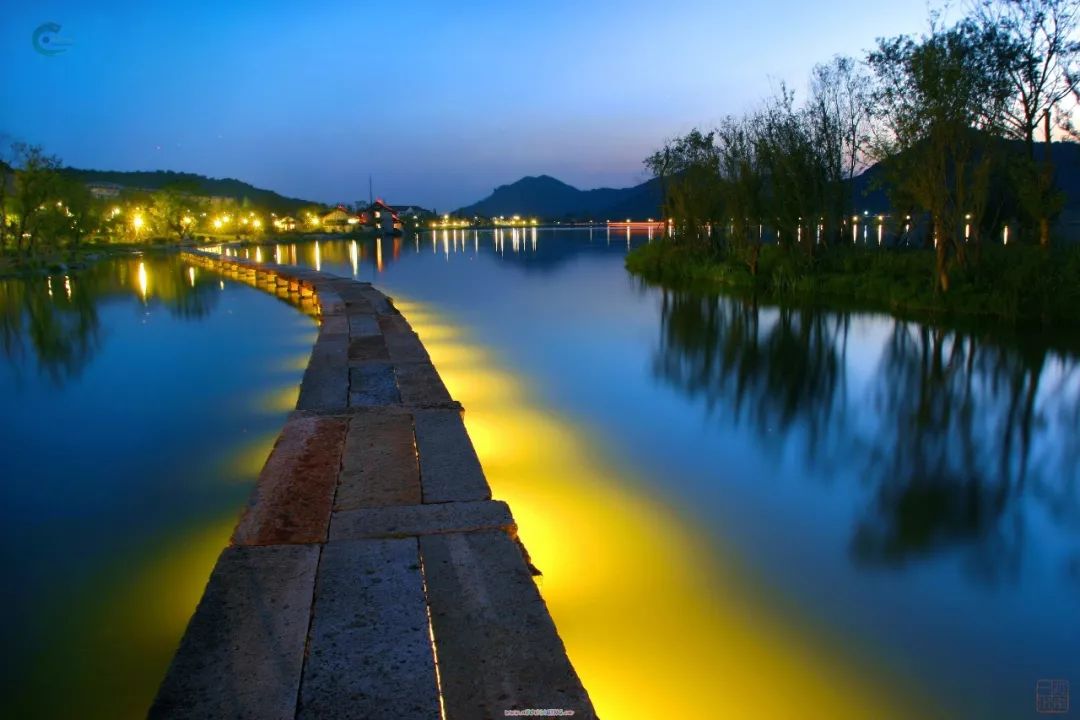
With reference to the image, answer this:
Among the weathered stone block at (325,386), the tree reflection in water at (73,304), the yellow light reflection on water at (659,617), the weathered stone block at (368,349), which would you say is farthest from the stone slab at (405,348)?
the tree reflection in water at (73,304)

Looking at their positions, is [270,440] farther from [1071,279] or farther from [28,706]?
[1071,279]

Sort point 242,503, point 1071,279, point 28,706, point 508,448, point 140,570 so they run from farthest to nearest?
point 1071,279
point 508,448
point 242,503
point 140,570
point 28,706

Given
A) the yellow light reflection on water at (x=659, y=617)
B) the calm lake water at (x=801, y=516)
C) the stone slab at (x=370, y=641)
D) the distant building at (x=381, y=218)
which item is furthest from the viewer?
the distant building at (x=381, y=218)

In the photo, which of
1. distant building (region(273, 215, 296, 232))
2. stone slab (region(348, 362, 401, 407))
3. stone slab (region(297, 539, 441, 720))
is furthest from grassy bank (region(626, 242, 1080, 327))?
distant building (region(273, 215, 296, 232))

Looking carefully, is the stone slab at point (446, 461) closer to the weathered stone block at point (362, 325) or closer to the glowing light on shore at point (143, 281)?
the weathered stone block at point (362, 325)

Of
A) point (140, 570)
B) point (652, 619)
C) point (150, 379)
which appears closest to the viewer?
point (652, 619)

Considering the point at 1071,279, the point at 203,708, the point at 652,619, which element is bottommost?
the point at 652,619

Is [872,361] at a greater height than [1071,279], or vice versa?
[1071,279]

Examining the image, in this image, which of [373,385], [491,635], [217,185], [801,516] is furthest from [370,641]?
[217,185]

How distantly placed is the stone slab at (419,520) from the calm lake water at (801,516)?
1.91ft

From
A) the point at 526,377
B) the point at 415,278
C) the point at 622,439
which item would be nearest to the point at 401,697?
the point at 622,439

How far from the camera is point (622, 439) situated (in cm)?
727

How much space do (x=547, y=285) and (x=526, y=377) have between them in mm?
15586

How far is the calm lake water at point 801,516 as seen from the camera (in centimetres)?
346
